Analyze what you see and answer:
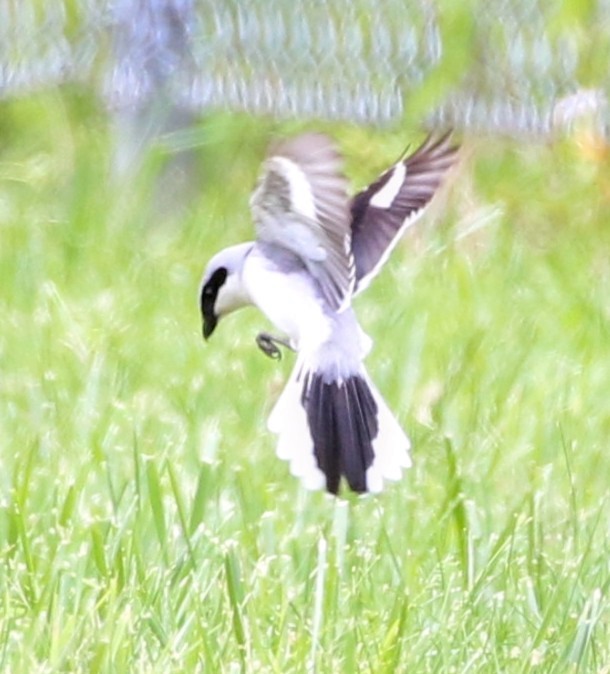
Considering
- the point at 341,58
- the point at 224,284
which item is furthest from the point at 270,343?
the point at 341,58

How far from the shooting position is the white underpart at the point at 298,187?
303 centimetres

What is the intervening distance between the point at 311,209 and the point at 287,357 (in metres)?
1.02

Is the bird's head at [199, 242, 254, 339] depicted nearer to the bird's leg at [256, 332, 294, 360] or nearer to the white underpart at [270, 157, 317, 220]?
the bird's leg at [256, 332, 294, 360]

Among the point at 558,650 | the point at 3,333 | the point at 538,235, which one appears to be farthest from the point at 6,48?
the point at 558,650

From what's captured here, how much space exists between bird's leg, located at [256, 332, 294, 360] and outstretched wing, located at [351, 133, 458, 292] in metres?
0.23

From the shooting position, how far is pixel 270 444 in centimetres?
358

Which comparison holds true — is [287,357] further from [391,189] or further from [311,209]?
[311,209]

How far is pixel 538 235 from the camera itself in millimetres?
5535

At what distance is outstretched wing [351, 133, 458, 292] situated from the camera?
3473 mm

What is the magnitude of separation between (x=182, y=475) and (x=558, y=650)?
914 mm

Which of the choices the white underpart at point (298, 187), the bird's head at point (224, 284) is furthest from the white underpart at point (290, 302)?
the white underpart at point (298, 187)

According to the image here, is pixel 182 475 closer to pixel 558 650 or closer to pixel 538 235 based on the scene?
pixel 558 650

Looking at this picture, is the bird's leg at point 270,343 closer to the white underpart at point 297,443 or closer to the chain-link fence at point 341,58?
the white underpart at point 297,443

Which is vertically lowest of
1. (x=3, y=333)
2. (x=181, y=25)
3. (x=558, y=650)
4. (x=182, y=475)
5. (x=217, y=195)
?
(x=558, y=650)
